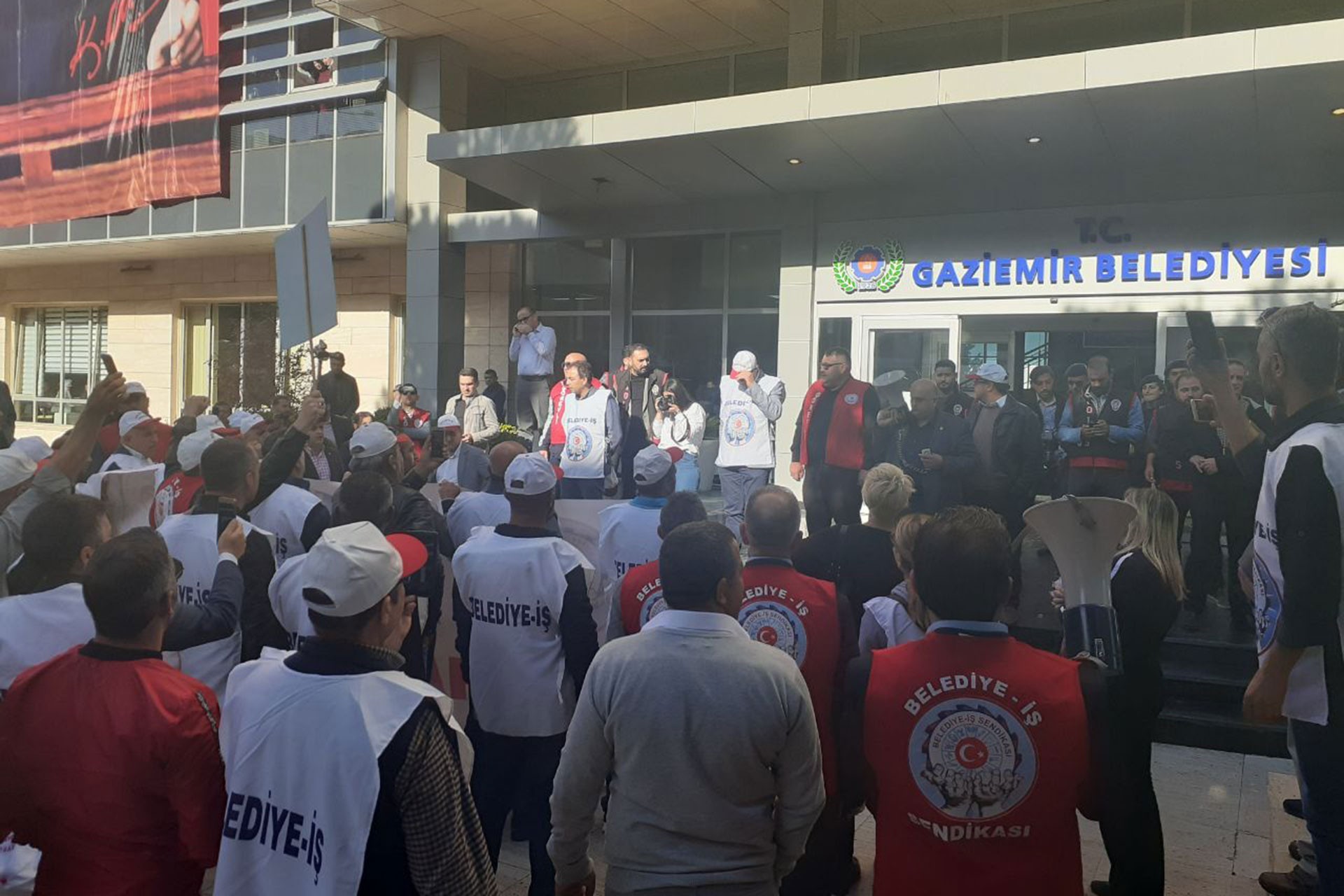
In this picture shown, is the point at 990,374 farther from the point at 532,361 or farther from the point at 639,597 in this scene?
the point at 532,361

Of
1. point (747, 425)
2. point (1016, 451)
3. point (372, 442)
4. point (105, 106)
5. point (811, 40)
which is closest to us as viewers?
point (372, 442)

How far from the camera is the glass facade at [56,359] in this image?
79.9ft

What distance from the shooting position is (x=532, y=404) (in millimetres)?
15781

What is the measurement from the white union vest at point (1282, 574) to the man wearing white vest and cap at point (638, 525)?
246 centimetres

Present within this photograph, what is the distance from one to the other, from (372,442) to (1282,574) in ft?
13.9

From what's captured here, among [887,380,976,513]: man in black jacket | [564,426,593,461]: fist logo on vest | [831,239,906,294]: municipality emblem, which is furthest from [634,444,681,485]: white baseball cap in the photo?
[831,239,906,294]: municipality emblem

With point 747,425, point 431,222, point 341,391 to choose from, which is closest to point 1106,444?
point 747,425

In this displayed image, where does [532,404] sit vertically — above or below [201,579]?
above

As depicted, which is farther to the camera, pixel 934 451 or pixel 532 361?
pixel 532 361

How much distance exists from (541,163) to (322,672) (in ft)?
37.4

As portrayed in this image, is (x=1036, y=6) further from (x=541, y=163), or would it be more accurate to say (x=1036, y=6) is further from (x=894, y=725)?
(x=894, y=725)

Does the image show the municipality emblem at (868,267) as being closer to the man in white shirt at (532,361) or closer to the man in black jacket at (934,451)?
the man in white shirt at (532,361)

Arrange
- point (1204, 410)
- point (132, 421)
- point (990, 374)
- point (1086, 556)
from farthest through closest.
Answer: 1. point (990, 374)
2. point (1204, 410)
3. point (132, 421)
4. point (1086, 556)

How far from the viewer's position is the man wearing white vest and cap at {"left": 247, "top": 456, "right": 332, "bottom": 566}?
4.61 metres
